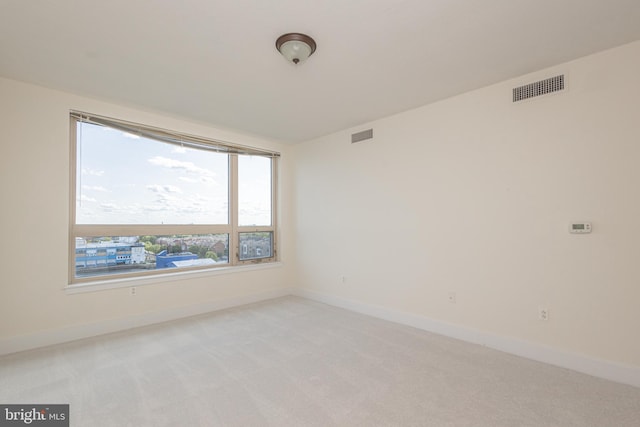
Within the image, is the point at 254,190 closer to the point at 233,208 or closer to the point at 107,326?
the point at 233,208

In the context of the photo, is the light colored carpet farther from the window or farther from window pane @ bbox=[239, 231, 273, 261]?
window pane @ bbox=[239, 231, 273, 261]

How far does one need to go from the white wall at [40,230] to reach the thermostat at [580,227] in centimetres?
477

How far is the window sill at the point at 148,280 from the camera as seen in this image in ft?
10.6

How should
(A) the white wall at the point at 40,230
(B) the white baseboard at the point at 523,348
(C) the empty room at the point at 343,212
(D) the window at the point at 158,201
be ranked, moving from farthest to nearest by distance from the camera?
(D) the window at the point at 158,201, (A) the white wall at the point at 40,230, (B) the white baseboard at the point at 523,348, (C) the empty room at the point at 343,212

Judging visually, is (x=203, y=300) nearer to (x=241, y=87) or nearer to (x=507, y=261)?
(x=241, y=87)

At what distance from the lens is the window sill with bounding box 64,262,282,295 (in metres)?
3.23

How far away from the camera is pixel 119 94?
10.4ft

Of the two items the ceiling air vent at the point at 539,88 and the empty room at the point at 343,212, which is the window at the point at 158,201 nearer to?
the empty room at the point at 343,212

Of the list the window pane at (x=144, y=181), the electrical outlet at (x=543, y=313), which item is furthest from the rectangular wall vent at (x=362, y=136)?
the electrical outlet at (x=543, y=313)

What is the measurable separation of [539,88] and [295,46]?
2.32m

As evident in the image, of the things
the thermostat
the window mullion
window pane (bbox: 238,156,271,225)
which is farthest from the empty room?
window pane (bbox: 238,156,271,225)

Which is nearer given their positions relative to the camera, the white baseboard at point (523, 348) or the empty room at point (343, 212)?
the empty room at point (343, 212)

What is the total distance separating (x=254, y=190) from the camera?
500 cm

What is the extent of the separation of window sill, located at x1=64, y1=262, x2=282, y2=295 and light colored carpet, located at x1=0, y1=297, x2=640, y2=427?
560mm
